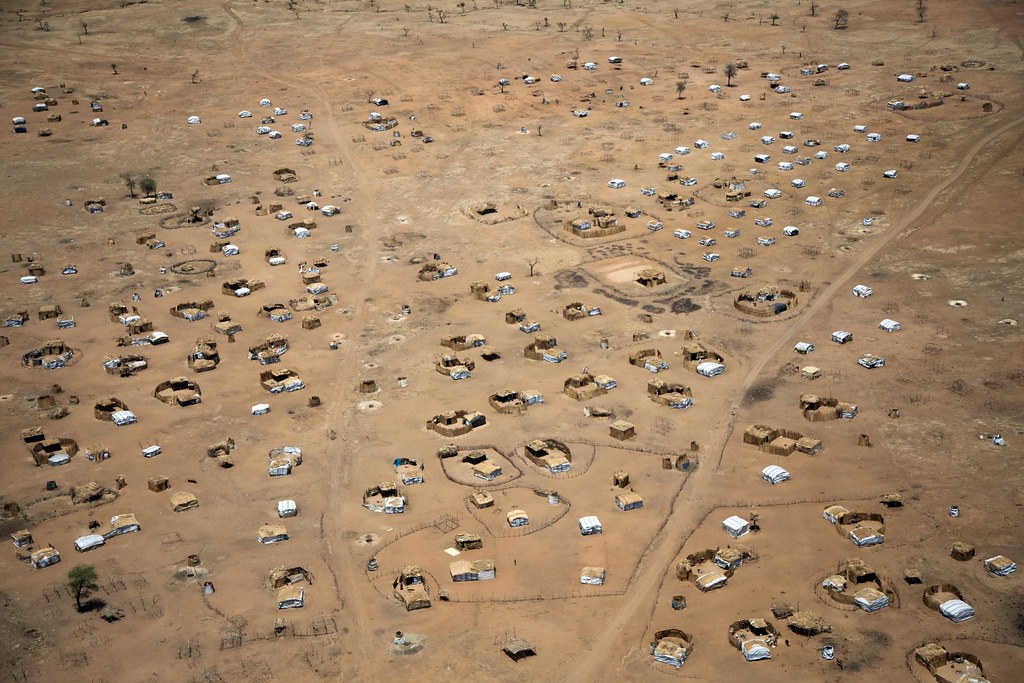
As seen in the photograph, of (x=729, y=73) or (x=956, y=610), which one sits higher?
(x=729, y=73)

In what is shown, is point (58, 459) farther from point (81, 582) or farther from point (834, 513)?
point (834, 513)

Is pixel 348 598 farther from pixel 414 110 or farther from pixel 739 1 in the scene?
pixel 739 1

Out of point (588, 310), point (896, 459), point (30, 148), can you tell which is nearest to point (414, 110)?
point (30, 148)

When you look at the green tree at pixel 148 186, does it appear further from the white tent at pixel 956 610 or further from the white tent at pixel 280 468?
the white tent at pixel 956 610

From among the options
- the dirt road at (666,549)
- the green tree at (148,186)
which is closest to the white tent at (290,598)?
the dirt road at (666,549)

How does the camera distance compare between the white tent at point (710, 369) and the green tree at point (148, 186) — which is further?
the green tree at point (148, 186)

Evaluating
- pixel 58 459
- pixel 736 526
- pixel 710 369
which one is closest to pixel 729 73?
pixel 710 369

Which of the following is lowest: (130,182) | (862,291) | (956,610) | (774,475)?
(956,610)

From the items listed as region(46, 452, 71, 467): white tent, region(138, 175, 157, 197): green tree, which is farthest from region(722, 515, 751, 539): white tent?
region(138, 175, 157, 197): green tree
